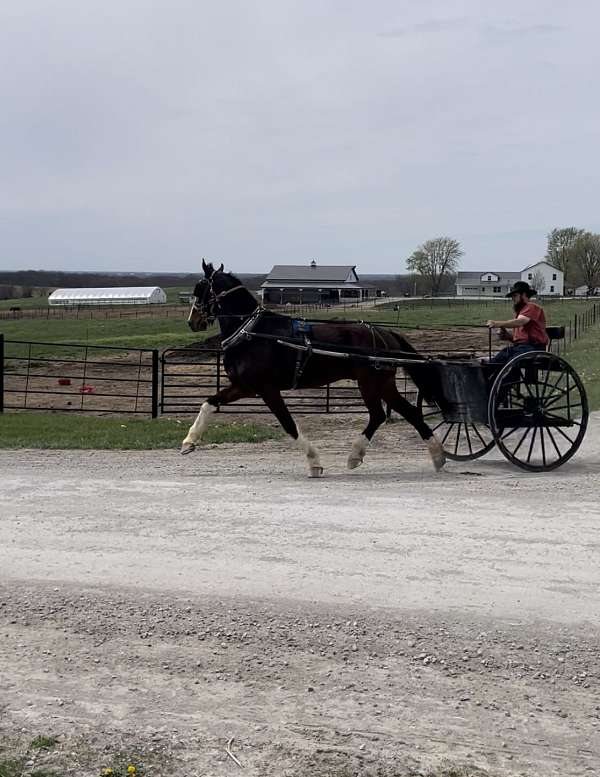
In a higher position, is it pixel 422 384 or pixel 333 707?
pixel 422 384

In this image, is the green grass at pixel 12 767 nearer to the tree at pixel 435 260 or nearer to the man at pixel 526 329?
the man at pixel 526 329

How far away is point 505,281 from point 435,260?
501 inches

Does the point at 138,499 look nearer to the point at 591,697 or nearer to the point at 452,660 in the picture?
the point at 452,660

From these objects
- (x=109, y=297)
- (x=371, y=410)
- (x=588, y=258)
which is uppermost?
(x=588, y=258)

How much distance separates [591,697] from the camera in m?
4.10

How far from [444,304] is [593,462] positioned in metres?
91.3

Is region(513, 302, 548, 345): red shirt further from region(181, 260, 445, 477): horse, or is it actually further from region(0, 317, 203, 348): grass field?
region(0, 317, 203, 348): grass field

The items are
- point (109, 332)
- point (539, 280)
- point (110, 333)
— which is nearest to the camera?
point (110, 333)

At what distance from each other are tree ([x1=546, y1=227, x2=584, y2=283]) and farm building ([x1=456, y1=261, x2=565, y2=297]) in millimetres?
3336

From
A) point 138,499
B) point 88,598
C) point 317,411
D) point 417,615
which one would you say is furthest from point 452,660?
point 317,411

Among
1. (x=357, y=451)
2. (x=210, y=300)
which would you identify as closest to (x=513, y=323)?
(x=357, y=451)

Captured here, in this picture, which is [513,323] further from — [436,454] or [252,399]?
[252,399]

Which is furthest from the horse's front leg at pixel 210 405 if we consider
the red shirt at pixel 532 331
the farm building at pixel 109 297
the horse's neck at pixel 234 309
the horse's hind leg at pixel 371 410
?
the farm building at pixel 109 297

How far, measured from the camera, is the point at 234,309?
9789 mm
